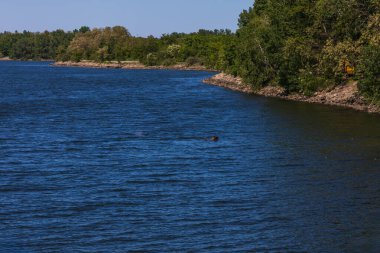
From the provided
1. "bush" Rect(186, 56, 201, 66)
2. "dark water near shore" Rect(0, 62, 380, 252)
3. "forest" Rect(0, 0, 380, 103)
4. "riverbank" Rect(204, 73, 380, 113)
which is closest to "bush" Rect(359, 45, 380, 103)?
"forest" Rect(0, 0, 380, 103)

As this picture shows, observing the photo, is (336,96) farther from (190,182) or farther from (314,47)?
(190,182)

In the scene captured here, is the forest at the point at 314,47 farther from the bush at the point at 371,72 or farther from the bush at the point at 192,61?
the bush at the point at 192,61

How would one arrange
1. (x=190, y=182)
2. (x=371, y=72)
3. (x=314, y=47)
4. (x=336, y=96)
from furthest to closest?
(x=314, y=47)
(x=336, y=96)
(x=371, y=72)
(x=190, y=182)

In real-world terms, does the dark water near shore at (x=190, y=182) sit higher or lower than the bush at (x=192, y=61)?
lower

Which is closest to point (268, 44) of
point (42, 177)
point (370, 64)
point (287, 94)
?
point (287, 94)

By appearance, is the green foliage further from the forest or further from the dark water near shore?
the dark water near shore

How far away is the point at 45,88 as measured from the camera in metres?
116

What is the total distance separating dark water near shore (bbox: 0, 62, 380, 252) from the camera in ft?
94.5

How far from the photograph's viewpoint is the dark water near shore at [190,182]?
28.8m

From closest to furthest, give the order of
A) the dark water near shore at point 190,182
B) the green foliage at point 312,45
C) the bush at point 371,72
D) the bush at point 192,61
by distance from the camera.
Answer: the dark water near shore at point 190,182 < the bush at point 371,72 < the green foliage at point 312,45 < the bush at point 192,61

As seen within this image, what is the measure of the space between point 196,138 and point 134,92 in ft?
170

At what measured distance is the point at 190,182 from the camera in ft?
126

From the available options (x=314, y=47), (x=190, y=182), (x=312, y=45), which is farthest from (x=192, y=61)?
(x=190, y=182)

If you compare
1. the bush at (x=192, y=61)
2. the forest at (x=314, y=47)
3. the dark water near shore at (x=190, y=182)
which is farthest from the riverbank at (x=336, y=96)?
the bush at (x=192, y=61)
